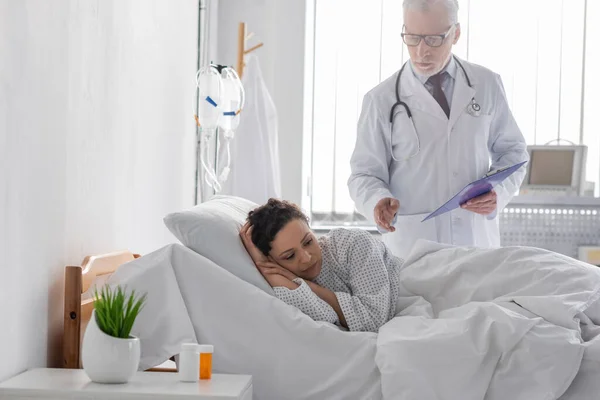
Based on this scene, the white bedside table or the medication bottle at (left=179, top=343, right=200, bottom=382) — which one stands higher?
the medication bottle at (left=179, top=343, right=200, bottom=382)

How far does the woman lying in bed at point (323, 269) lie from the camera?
1888 mm

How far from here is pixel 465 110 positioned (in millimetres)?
2656

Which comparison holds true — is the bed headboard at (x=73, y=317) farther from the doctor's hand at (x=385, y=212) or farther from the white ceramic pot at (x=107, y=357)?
the doctor's hand at (x=385, y=212)

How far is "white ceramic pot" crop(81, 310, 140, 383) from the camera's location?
146 cm

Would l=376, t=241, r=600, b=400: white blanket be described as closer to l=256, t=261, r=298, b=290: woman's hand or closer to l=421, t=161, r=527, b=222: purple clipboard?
l=256, t=261, r=298, b=290: woman's hand

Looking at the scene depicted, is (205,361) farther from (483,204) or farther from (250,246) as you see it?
(483,204)

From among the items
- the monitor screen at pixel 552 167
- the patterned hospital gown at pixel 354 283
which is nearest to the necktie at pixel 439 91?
the patterned hospital gown at pixel 354 283

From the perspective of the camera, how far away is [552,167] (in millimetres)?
3820

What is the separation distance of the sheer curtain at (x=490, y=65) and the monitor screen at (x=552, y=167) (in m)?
0.38

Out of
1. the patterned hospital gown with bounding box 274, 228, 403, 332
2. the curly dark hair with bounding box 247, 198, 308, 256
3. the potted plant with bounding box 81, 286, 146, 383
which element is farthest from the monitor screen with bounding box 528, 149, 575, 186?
the potted plant with bounding box 81, 286, 146, 383

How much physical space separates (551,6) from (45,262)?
3.33 m

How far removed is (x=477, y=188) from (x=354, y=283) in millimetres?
589

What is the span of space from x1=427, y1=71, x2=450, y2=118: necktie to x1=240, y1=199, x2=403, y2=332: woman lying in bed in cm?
78

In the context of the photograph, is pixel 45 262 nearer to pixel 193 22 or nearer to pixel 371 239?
pixel 371 239
